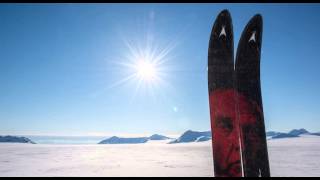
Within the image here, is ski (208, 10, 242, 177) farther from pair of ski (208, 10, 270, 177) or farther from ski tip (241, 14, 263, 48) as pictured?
ski tip (241, 14, 263, 48)

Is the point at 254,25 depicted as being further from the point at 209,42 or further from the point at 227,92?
the point at 227,92

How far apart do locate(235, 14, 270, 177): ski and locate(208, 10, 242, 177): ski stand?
1.58ft

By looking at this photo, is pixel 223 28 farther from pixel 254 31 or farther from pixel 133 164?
pixel 133 164

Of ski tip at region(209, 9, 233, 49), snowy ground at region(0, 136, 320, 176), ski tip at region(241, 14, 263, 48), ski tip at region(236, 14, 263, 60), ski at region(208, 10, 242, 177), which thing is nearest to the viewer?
ski at region(208, 10, 242, 177)

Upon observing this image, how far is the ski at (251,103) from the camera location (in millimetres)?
8344

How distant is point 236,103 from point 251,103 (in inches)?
24.1

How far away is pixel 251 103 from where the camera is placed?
28.7ft

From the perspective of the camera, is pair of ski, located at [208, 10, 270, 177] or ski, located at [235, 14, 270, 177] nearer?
pair of ski, located at [208, 10, 270, 177]

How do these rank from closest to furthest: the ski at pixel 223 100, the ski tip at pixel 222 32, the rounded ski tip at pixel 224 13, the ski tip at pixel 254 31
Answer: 1. the ski at pixel 223 100
2. the ski tip at pixel 222 32
3. the rounded ski tip at pixel 224 13
4. the ski tip at pixel 254 31

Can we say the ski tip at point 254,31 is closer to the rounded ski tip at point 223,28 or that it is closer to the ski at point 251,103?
the ski at point 251,103

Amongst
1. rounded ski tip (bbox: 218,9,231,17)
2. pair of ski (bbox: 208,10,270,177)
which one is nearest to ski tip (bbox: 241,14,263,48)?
pair of ski (bbox: 208,10,270,177)

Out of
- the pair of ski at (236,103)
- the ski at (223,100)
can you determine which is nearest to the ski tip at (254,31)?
the pair of ski at (236,103)

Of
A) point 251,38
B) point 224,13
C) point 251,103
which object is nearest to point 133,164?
point 251,103

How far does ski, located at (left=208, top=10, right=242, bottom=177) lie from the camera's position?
7.91 metres
